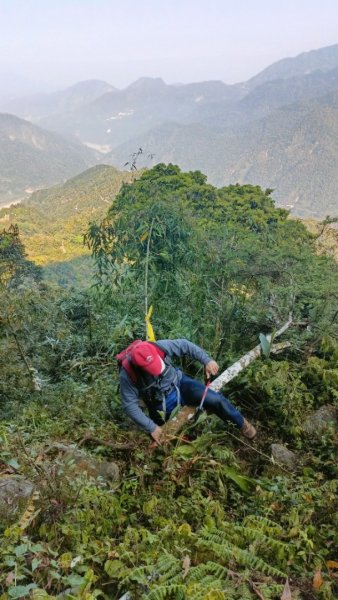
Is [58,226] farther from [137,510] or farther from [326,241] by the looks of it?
[137,510]

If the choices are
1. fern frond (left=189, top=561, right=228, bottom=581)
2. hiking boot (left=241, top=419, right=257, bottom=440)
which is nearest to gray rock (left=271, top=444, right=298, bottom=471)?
hiking boot (left=241, top=419, right=257, bottom=440)

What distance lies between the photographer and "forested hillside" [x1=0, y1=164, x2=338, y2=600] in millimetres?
2475

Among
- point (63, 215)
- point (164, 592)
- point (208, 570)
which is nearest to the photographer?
point (164, 592)

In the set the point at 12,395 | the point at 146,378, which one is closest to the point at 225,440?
the point at 146,378

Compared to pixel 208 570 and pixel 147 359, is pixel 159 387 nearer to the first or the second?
pixel 147 359

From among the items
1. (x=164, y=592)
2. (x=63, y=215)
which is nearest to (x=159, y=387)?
(x=164, y=592)

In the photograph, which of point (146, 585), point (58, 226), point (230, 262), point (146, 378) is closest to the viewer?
point (146, 585)

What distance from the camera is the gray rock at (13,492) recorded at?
2757 mm

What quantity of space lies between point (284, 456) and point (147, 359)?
1.41 metres

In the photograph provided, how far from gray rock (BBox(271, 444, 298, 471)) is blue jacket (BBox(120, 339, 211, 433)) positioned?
0.91 meters

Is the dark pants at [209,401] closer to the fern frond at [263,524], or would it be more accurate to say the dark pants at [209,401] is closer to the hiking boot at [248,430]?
the hiking boot at [248,430]

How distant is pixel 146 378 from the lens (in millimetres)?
3723

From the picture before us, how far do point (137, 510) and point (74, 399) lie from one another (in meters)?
1.96

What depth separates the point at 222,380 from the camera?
441cm
